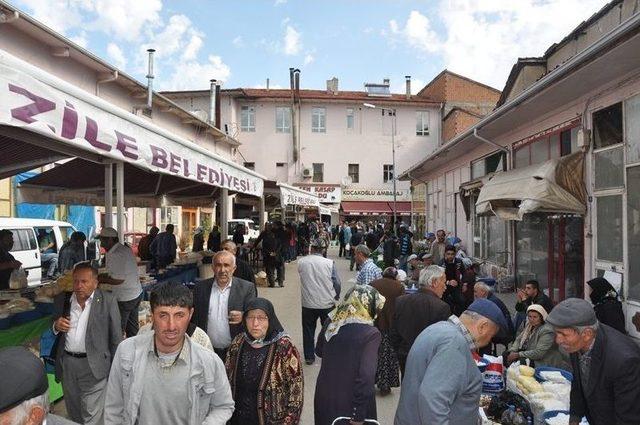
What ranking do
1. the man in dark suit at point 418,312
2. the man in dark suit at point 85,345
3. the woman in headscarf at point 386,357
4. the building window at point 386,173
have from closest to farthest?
the man in dark suit at point 85,345
the man in dark suit at point 418,312
the woman in headscarf at point 386,357
the building window at point 386,173

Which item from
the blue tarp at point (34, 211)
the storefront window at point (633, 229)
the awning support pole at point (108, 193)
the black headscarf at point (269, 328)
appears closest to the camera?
the black headscarf at point (269, 328)

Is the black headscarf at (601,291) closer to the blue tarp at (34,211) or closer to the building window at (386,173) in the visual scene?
the blue tarp at (34,211)

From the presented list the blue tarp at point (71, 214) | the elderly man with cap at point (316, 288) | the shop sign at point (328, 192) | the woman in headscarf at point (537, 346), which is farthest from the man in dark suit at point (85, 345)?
the shop sign at point (328, 192)

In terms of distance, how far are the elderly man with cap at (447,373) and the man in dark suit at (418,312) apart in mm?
1739

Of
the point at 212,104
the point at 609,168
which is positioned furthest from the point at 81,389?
the point at 212,104

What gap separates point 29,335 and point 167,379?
327 cm

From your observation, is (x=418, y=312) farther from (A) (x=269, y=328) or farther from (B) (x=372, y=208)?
(B) (x=372, y=208)

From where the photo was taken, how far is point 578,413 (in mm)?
3166

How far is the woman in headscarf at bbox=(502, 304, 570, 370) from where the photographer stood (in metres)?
5.18

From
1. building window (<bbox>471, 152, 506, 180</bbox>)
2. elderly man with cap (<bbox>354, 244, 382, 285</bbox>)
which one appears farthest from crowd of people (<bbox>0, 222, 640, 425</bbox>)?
building window (<bbox>471, 152, 506, 180</bbox>)

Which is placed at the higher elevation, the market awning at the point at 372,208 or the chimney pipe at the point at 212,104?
the chimney pipe at the point at 212,104

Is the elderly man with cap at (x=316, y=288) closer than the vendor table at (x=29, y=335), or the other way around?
the vendor table at (x=29, y=335)

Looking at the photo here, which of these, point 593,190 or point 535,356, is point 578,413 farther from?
point 593,190

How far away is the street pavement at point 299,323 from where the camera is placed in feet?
17.1
